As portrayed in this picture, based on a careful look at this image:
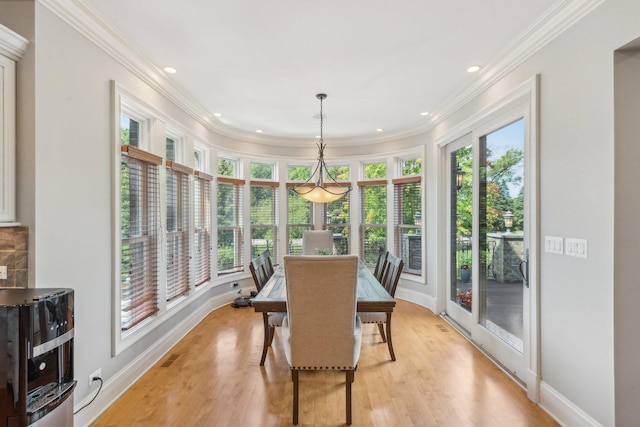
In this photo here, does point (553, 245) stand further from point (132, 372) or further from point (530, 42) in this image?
point (132, 372)

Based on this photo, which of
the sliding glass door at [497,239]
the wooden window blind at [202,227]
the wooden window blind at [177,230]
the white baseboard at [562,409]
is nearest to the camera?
the white baseboard at [562,409]

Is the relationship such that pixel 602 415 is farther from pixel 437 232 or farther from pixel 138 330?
pixel 138 330

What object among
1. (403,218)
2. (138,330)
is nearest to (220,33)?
(138,330)

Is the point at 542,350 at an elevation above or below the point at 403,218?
below

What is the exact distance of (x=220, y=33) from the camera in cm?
243

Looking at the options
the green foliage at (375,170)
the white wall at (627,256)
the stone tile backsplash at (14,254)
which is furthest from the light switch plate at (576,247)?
the green foliage at (375,170)

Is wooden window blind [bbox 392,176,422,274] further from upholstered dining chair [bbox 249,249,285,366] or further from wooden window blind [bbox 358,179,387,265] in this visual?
upholstered dining chair [bbox 249,249,285,366]

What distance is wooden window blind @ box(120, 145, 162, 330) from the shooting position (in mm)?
2705

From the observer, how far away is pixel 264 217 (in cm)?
569

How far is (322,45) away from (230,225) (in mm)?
3384

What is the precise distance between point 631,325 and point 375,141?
14.3ft

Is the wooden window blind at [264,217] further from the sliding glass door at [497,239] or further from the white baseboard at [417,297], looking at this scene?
the sliding glass door at [497,239]

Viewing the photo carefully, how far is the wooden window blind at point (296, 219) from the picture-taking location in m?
5.87

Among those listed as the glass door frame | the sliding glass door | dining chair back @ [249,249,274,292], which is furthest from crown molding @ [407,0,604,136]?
dining chair back @ [249,249,274,292]
